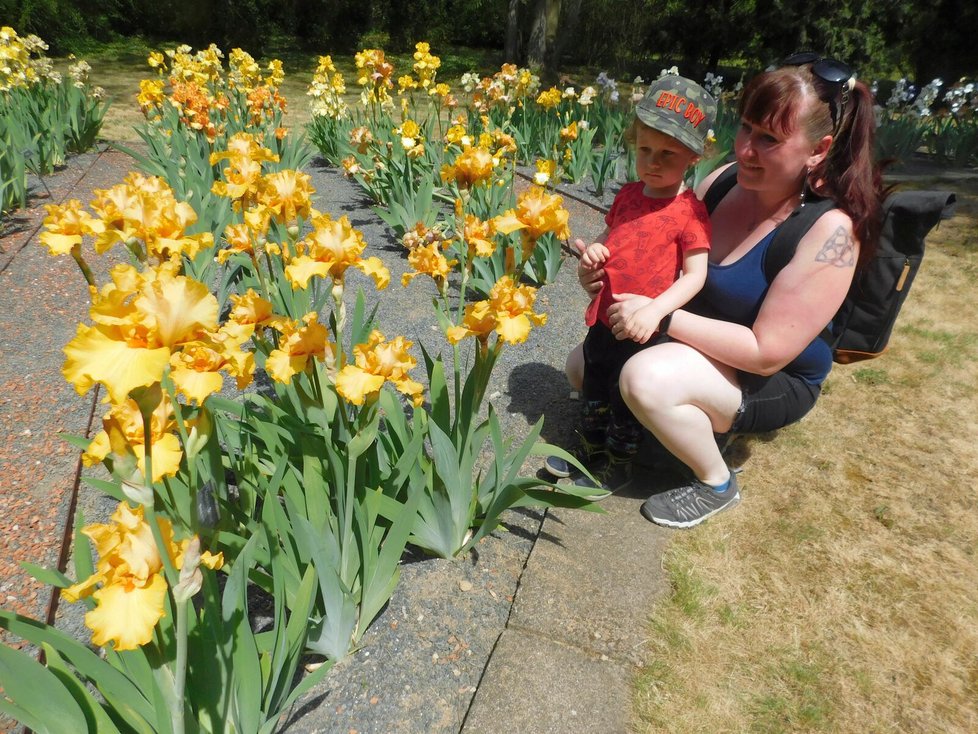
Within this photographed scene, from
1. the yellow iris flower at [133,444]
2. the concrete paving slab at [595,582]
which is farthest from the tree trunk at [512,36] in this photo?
the yellow iris flower at [133,444]

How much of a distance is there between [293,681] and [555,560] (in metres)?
0.74

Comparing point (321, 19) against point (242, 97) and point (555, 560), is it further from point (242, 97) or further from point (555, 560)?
point (555, 560)

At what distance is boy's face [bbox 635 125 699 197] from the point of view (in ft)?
5.77

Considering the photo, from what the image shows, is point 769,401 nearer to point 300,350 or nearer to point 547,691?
point 547,691

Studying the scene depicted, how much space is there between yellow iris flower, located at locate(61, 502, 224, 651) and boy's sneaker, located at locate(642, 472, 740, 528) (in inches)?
60.3

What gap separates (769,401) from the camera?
77.0 inches

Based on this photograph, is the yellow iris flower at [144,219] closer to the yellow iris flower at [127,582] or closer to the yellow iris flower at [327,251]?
the yellow iris flower at [327,251]

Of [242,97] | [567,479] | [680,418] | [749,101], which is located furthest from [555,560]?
[242,97]

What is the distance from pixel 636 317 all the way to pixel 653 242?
27 cm

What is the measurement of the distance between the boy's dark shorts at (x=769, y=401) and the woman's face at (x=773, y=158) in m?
0.58

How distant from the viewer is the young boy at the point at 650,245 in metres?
1.73

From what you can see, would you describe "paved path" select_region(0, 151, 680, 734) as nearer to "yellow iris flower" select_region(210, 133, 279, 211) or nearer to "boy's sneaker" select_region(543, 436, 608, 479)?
"boy's sneaker" select_region(543, 436, 608, 479)

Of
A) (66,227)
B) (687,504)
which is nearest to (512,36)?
(687,504)

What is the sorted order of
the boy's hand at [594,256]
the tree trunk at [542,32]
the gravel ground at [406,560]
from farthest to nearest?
the tree trunk at [542,32] → the boy's hand at [594,256] → the gravel ground at [406,560]
